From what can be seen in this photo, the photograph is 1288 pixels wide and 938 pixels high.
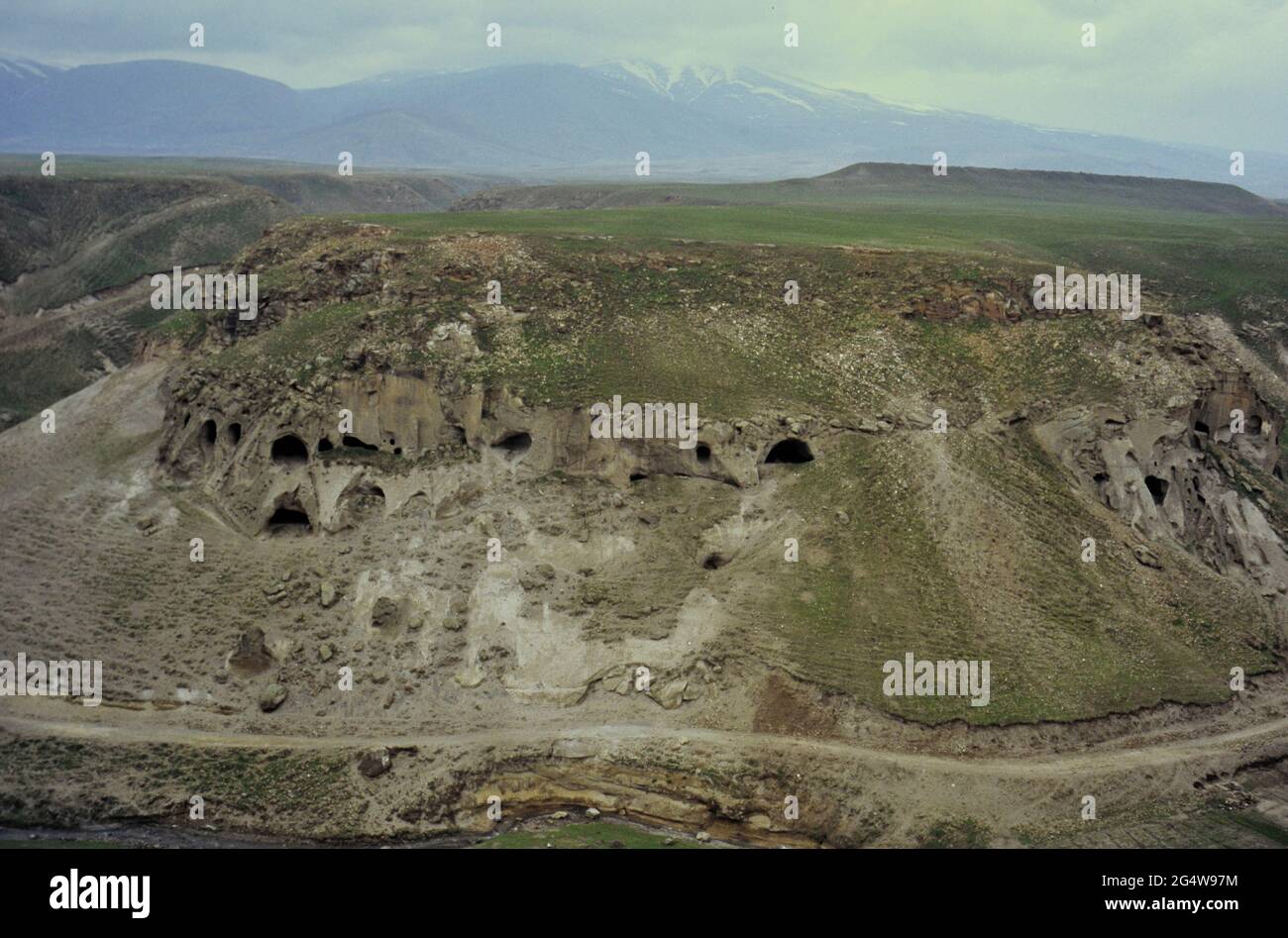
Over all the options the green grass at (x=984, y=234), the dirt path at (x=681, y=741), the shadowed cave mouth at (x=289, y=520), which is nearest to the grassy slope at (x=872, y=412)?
the dirt path at (x=681, y=741)

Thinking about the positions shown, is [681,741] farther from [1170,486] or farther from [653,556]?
[1170,486]

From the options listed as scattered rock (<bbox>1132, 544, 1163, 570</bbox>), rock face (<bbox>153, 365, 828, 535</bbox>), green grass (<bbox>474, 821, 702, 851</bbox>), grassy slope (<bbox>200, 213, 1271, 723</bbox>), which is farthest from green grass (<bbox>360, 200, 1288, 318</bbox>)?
green grass (<bbox>474, 821, 702, 851</bbox>)

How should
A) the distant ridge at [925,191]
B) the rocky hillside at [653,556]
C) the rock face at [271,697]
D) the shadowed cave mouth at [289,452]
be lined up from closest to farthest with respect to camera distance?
the rocky hillside at [653,556] < the rock face at [271,697] < the shadowed cave mouth at [289,452] < the distant ridge at [925,191]

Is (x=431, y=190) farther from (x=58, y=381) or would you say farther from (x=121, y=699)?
(x=121, y=699)

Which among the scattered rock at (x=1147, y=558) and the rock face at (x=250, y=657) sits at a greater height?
the scattered rock at (x=1147, y=558)

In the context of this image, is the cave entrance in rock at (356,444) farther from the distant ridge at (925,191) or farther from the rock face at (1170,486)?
the distant ridge at (925,191)

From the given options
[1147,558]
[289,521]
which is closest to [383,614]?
[289,521]

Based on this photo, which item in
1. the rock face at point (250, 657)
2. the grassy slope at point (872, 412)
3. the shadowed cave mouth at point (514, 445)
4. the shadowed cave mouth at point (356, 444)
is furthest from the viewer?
the shadowed cave mouth at point (356, 444)
